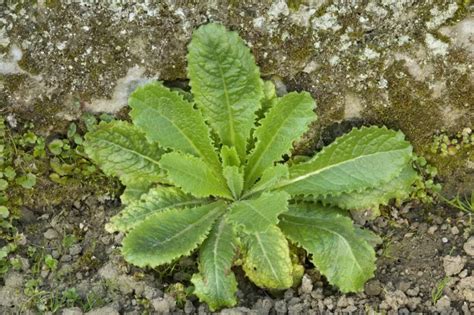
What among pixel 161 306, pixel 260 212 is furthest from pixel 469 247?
pixel 161 306

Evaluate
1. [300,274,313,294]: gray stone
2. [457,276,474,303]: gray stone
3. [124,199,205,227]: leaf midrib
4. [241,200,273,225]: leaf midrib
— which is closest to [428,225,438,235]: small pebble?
[457,276,474,303]: gray stone

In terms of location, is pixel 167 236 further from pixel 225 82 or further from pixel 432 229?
pixel 432 229

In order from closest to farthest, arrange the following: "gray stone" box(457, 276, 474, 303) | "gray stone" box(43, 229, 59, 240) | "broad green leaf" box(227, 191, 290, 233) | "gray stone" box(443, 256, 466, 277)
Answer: "broad green leaf" box(227, 191, 290, 233), "gray stone" box(457, 276, 474, 303), "gray stone" box(443, 256, 466, 277), "gray stone" box(43, 229, 59, 240)

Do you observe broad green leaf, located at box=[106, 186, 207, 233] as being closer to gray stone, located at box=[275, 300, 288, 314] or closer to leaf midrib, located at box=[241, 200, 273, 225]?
leaf midrib, located at box=[241, 200, 273, 225]

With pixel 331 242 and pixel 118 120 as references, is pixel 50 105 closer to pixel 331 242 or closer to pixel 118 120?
pixel 118 120

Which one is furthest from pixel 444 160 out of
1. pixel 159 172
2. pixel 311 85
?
pixel 159 172
